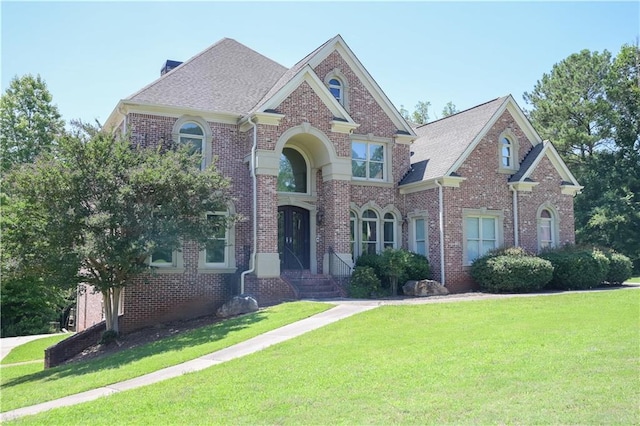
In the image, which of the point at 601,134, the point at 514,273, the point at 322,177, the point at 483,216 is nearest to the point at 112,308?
the point at 322,177

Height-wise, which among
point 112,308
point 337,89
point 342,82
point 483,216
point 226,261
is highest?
point 342,82

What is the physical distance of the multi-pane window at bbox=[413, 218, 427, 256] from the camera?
23344 millimetres

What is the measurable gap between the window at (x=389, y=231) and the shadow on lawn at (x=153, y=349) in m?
8.97

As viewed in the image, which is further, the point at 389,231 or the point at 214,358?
the point at 389,231

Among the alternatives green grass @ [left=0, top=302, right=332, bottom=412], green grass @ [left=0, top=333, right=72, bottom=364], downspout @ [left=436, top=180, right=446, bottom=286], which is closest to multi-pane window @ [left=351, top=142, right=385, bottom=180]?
downspout @ [left=436, top=180, right=446, bottom=286]

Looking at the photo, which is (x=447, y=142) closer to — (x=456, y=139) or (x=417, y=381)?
(x=456, y=139)

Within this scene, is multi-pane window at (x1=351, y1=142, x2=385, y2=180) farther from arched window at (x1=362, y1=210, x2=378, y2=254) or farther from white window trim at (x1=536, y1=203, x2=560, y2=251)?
white window trim at (x1=536, y1=203, x2=560, y2=251)

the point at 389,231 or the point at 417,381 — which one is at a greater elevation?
the point at 389,231

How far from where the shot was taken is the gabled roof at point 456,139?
23.0 meters

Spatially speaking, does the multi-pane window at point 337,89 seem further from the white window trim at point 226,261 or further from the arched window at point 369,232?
the white window trim at point 226,261

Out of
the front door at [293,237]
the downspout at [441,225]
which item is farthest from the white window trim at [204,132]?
the downspout at [441,225]

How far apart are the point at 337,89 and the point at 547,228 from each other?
10.8 metres

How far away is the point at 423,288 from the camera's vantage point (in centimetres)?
2075

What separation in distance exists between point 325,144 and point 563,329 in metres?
11.8
